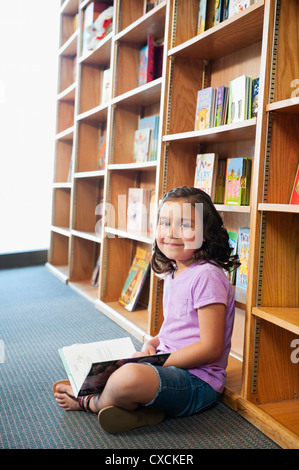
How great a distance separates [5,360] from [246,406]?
941 millimetres

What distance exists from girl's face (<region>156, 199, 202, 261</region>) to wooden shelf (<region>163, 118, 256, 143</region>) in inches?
12.4

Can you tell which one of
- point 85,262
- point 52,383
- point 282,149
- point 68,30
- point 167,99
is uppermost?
point 68,30

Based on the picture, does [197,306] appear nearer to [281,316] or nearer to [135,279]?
[281,316]

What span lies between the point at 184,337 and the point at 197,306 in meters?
0.13

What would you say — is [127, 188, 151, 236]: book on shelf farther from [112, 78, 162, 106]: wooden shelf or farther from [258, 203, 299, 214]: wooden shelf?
[258, 203, 299, 214]: wooden shelf

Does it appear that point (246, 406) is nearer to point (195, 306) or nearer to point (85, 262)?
point (195, 306)

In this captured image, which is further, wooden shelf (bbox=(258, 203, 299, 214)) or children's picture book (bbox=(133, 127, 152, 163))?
children's picture book (bbox=(133, 127, 152, 163))

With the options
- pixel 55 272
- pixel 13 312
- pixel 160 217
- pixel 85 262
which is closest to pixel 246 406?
pixel 160 217

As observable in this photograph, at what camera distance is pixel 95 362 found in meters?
1.18

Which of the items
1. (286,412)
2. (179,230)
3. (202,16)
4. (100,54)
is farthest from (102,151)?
(286,412)

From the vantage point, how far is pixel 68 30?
3.63 metres

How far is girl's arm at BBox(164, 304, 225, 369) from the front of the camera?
127 centimetres

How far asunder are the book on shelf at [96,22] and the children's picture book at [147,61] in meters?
0.52

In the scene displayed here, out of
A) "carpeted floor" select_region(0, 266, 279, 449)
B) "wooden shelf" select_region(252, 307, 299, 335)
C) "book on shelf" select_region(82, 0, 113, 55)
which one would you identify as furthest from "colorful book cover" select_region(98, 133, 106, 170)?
"wooden shelf" select_region(252, 307, 299, 335)
